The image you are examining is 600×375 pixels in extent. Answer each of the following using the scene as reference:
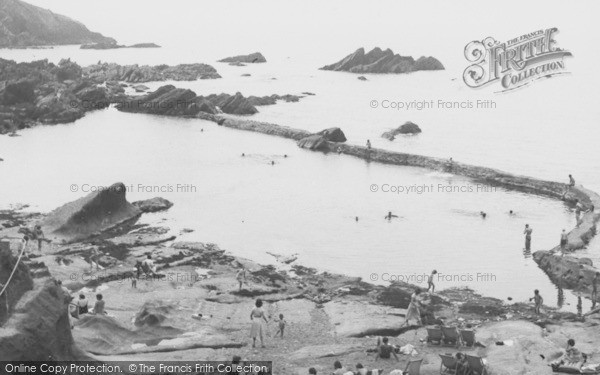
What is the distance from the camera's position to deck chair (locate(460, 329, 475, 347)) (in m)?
22.3

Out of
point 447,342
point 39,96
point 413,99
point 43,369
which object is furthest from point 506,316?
point 413,99

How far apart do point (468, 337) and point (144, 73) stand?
125169 millimetres

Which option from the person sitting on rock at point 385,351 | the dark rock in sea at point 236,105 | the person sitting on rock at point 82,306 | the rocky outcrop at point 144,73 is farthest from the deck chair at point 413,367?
the rocky outcrop at point 144,73

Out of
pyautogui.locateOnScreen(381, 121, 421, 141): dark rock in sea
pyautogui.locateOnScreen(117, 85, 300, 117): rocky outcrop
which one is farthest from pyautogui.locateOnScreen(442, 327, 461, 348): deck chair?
pyautogui.locateOnScreen(117, 85, 300, 117): rocky outcrop

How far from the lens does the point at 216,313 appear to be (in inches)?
1041

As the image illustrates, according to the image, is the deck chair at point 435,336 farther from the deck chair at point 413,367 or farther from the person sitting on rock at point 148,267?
the person sitting on rock at point 148,267

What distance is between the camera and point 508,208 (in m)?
47.2

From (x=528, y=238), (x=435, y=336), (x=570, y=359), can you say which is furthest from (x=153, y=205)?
(x=570, y=359)

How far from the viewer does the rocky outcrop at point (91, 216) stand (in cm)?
3772

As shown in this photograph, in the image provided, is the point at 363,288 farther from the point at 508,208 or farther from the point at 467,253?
the point at 508,208

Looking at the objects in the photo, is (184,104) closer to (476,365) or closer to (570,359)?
(476,365)

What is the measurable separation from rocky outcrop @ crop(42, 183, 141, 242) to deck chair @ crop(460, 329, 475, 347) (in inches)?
937

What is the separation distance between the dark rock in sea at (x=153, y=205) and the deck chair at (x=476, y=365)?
29.6m

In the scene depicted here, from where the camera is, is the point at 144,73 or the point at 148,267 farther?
the point at 144,73
